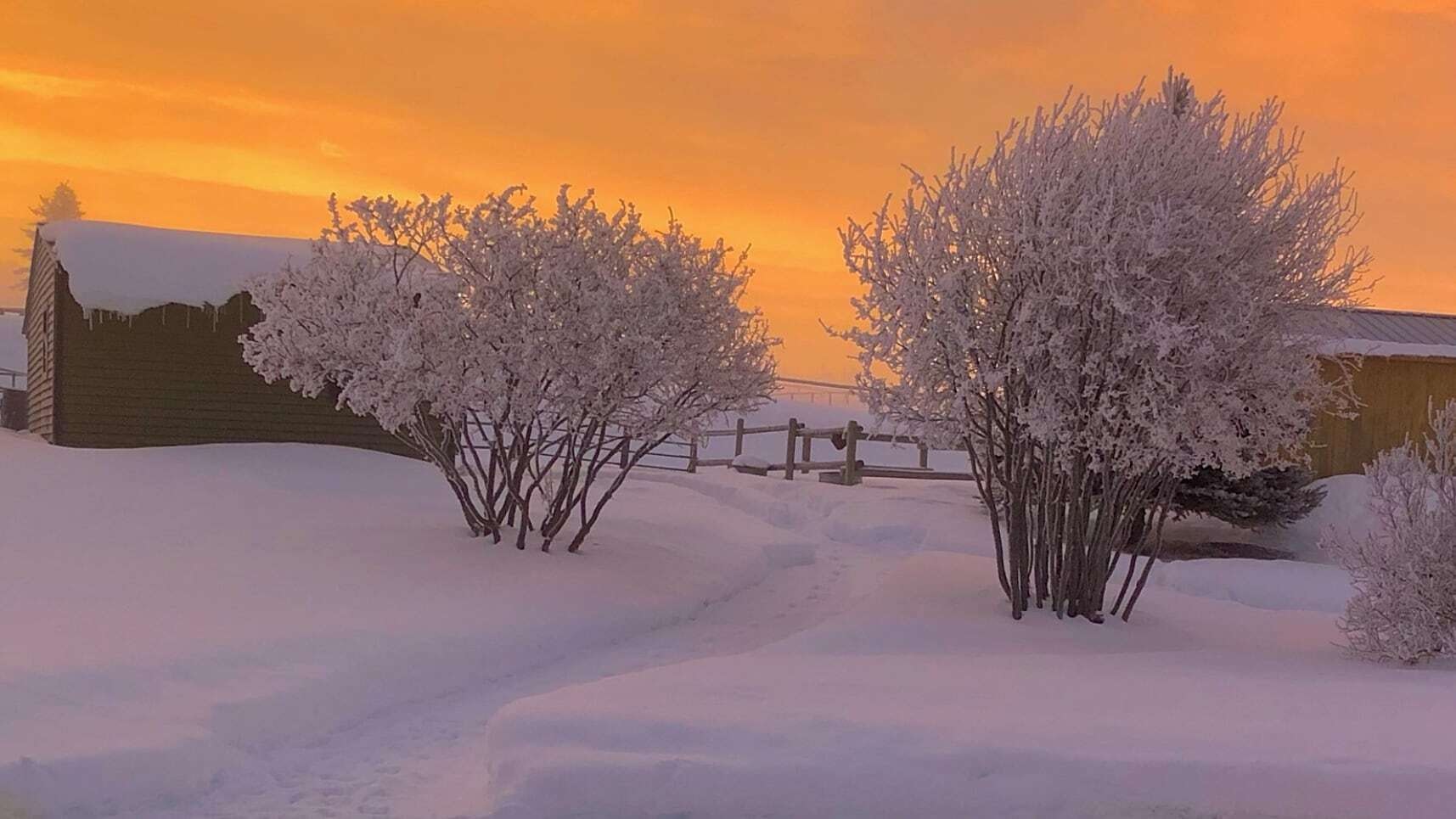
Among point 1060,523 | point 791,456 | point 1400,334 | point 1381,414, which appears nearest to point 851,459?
point 791,456

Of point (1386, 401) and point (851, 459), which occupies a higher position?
point (1386, 401)

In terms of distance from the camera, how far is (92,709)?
7547 millimetres

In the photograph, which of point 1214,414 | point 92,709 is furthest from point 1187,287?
point 92,709

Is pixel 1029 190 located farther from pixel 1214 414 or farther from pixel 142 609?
pixel 142 609

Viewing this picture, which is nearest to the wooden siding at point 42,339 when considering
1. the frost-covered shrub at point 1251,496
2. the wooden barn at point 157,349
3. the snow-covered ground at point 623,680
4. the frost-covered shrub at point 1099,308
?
the wooden barn at point 157,349

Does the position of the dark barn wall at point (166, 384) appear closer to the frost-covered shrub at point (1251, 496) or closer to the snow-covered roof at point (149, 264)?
the snow-covered roof at point (149, 264)

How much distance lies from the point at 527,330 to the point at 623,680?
5321 millimetres

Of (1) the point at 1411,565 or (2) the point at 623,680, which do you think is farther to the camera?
(1) the point at 1411,565

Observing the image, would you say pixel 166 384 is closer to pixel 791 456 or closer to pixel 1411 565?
pixel 791 456

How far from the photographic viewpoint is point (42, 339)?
21.1m

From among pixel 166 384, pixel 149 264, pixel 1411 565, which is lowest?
pixel 1411 565

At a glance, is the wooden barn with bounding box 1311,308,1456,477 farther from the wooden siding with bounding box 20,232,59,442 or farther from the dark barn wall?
the wooden siding with bounding box 20,232,59,442

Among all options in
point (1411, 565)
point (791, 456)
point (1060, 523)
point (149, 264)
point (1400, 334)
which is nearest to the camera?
point (1411, 565)

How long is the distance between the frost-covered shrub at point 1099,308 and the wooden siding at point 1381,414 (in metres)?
7.46
